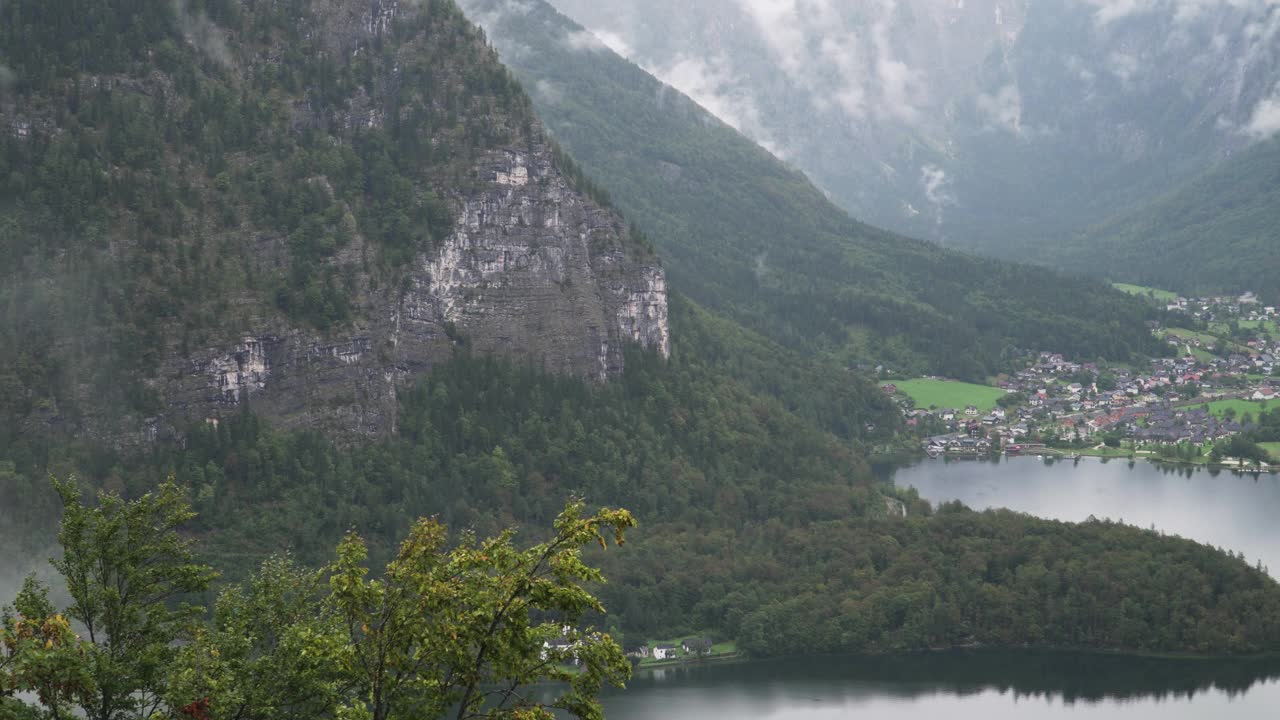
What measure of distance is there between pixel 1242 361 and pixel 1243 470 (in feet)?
177

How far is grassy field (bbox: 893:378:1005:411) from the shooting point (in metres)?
160

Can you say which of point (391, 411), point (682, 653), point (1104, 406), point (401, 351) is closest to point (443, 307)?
point (401, 351)

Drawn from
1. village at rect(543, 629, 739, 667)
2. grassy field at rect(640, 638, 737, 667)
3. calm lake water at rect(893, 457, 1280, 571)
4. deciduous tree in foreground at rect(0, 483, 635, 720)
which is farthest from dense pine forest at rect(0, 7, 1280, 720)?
deciduous tree in foreground at rect(0, 483, 635, 720)

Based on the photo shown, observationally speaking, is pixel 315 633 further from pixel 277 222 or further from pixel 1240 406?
pixel 1240 406

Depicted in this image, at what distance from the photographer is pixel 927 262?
198 metres

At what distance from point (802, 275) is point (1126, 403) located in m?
41.3

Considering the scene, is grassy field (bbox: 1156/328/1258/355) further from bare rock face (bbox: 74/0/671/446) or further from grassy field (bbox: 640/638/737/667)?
grassy field (bbox: 640/638/737/667)

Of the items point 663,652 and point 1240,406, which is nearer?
point 663,652

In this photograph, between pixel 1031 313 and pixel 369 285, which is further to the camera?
pixel 1031 313

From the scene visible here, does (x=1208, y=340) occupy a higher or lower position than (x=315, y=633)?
higher

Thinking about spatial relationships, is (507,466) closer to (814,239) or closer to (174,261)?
(174,261)

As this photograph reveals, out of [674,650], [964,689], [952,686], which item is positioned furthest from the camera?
[674,650]

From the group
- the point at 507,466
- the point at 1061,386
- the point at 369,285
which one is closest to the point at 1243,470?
the point at 1061,386

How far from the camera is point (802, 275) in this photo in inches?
7190
